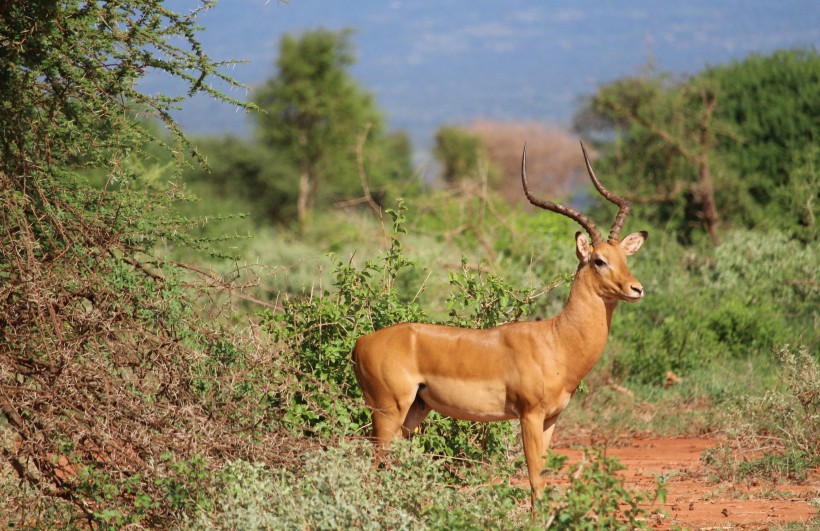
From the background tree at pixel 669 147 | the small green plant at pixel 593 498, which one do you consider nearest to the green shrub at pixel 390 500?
the small green plant at pixel 593 498

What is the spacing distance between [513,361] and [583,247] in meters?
0.80

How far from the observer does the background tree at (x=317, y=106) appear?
34.4 meters

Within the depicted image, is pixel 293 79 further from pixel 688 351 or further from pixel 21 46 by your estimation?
pixel 21 46

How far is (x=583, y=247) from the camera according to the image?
6.65m

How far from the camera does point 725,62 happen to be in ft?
77.1

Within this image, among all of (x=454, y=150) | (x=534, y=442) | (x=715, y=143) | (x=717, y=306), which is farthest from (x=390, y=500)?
(x=454, y=150)

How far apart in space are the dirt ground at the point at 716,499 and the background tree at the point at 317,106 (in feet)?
81.5

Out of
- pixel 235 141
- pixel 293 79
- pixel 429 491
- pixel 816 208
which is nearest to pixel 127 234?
pixel 429 491

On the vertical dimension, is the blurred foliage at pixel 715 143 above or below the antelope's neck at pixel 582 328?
below

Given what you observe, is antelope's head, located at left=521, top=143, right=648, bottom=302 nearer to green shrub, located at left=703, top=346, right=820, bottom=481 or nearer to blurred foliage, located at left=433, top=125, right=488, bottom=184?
green shrub, located at left=703, top=346, right=820, bottom=481

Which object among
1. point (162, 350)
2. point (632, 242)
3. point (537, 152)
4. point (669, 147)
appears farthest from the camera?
point (537, 152)

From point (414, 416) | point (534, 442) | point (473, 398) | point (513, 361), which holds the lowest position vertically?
point (414, 416)

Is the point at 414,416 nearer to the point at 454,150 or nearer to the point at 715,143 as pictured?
the point at 715,143

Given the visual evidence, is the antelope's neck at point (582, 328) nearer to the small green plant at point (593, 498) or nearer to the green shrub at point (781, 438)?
the small green plant at point (593, 498)
